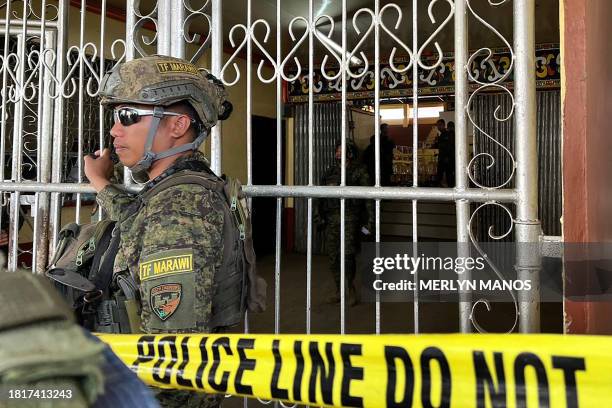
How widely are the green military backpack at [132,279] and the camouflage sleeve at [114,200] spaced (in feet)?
0.46

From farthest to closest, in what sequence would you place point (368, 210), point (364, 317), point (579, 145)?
point (368, 210) < point (364, 317) < point (579, 145)

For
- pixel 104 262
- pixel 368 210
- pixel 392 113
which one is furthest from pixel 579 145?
pixel 392 113

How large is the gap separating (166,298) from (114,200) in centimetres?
67

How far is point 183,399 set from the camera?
1519 mm

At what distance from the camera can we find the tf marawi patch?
138 centimetres

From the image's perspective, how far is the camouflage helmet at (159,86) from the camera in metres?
1.58

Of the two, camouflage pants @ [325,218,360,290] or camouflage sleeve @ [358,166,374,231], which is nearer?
camouflage sleeve @ [358,166,374,231]

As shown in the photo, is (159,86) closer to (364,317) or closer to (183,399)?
(183,399)

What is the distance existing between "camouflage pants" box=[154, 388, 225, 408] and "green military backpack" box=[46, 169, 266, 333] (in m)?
0.20

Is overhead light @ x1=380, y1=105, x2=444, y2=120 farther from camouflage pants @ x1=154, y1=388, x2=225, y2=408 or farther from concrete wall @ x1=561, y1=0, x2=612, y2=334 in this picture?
camouflage pants @ x1=154, y1=388, x2=225, y2=408

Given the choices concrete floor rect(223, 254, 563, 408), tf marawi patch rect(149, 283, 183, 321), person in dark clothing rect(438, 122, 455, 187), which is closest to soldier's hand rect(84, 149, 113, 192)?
tf marawi patch rect(149, 283, 183, 321)

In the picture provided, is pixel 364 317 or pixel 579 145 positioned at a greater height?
pixel 579 145

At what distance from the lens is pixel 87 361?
0.69 metres

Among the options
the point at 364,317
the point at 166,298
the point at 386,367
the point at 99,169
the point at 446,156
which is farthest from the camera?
the point at 446,156
